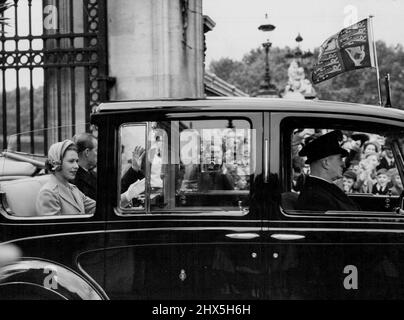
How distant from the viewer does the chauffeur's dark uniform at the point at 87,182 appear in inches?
172

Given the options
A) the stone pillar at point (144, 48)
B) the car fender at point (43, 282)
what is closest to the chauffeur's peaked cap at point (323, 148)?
the car fender at point (43, 282)

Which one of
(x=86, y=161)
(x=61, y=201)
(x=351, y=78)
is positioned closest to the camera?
(x=61, y=201)

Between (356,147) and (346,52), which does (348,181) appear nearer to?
(356,147)

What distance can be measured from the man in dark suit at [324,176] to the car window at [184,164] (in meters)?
0.48

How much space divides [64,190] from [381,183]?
2.38 meters

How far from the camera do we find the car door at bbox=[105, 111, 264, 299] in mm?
4066

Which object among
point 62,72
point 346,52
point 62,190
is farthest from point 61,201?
point 62,72

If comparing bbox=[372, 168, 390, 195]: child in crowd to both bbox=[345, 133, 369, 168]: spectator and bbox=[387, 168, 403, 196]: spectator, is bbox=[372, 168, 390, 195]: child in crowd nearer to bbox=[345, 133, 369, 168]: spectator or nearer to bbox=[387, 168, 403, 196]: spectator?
bbox=[387, 168, 403, 196]: spectator

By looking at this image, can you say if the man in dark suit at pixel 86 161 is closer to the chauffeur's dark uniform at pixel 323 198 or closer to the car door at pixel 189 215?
the car door at pixel 189 215

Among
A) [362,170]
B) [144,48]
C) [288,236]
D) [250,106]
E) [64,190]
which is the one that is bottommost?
[288,236]

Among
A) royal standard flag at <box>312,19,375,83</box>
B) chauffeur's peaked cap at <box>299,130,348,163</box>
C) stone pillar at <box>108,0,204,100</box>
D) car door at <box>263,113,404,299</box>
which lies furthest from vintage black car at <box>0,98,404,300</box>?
stone pillar at <box>108,0,204,100</box>

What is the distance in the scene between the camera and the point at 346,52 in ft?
27.1
